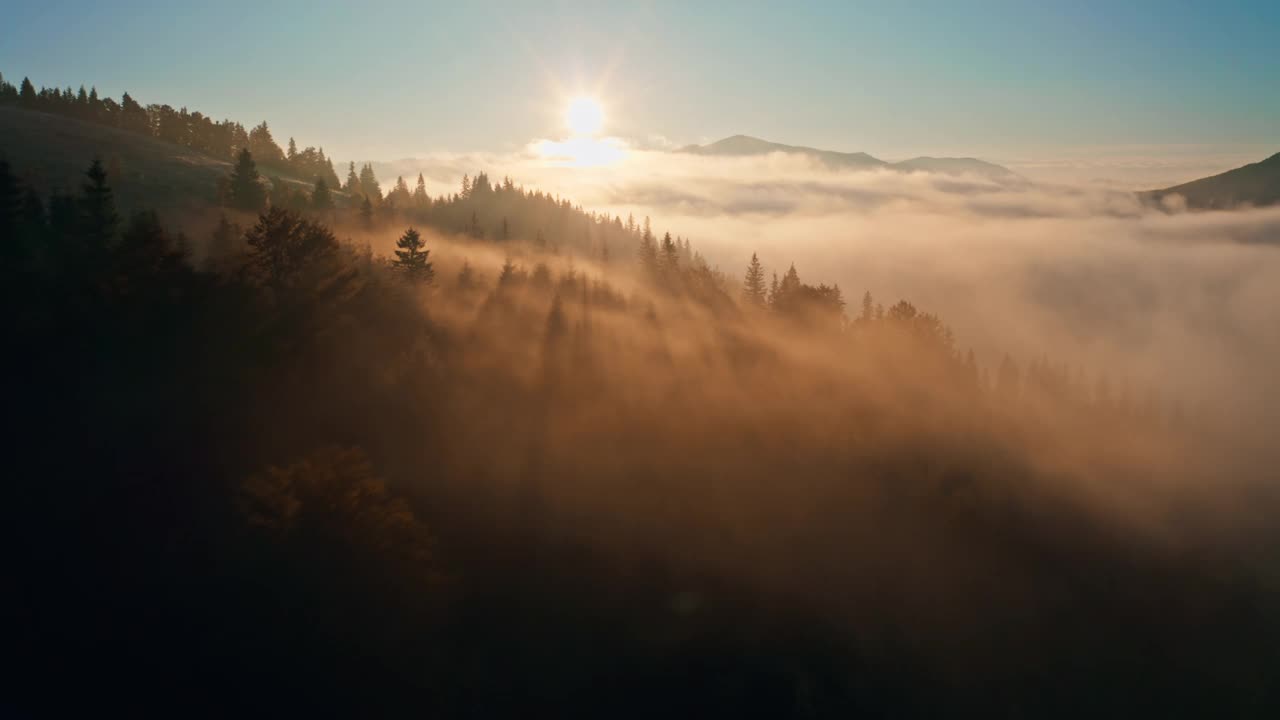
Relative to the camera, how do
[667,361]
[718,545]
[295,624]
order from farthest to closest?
[667,361] < [718,545] < [295,624]

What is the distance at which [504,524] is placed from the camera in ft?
122

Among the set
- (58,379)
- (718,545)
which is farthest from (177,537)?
(718,545)

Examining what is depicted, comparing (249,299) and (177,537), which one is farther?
(249,299)

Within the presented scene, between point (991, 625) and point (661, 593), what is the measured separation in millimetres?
30044

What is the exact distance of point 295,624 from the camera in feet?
80.7

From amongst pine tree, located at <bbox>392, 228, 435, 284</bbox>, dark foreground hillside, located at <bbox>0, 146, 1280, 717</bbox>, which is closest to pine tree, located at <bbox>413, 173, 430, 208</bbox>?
dark foreground hillside, located at <bbox>0, 146, 1280, 717</bbox>

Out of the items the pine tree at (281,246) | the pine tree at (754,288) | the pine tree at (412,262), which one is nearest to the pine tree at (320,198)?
the pine tree at (412,262)

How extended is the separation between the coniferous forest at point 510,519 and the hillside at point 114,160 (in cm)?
1908

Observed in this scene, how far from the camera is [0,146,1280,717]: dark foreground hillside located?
24.3 m

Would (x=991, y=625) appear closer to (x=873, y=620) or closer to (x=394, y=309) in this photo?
(x=873, y=620)

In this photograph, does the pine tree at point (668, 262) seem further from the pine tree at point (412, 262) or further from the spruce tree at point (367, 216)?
the spruce tree at point (367, 216)

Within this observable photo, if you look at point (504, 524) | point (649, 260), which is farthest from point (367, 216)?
point (504, 524)

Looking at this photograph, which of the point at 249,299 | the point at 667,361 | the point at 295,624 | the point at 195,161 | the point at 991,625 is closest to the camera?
the point at 295,624

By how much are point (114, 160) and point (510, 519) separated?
97.2 meters
